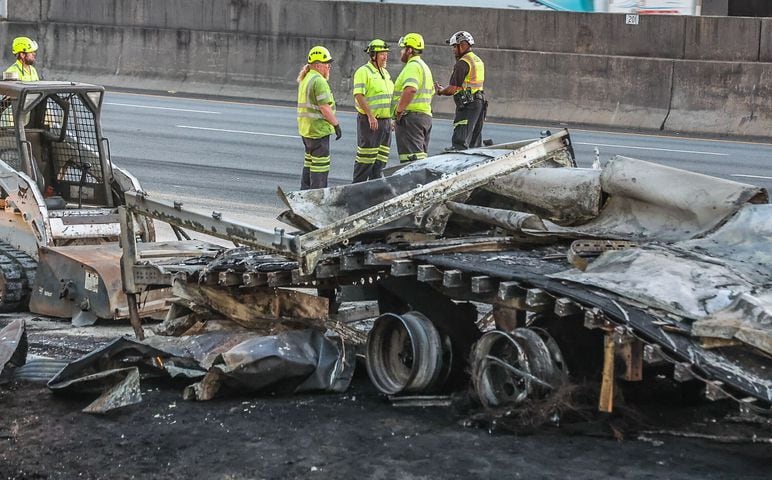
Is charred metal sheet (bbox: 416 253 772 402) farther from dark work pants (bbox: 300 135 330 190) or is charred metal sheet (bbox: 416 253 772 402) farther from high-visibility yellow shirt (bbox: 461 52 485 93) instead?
high-visibility yellow shirt (bbox: 461 52 485 93)

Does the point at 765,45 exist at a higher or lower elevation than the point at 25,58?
higher

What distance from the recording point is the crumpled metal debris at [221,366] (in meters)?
7.51

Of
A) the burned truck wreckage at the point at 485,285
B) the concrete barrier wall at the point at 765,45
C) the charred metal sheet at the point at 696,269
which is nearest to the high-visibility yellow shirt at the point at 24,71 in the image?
the burned truck wreckage at the point at 485,285

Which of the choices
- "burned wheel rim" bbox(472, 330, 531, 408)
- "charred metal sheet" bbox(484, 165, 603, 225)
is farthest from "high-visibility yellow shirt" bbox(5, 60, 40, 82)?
"burned wheel rim" bbox(472, 330, 531, 408)

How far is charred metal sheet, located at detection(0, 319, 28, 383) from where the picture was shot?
322 inches

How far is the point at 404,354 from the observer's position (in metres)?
7.61

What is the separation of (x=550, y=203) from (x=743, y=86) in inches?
570

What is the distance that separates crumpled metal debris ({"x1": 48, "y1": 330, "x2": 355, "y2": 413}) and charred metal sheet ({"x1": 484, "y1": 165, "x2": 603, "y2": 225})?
1592mm

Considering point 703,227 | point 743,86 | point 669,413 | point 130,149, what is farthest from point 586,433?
point 743,86

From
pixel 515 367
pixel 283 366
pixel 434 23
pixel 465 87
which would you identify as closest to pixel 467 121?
pixel 465 87

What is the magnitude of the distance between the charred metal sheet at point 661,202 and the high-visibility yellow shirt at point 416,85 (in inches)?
262

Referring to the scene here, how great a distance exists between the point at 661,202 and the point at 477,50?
15.9 metres

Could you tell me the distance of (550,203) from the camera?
8328 mm

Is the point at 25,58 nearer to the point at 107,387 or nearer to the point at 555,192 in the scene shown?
the point at 107,387
